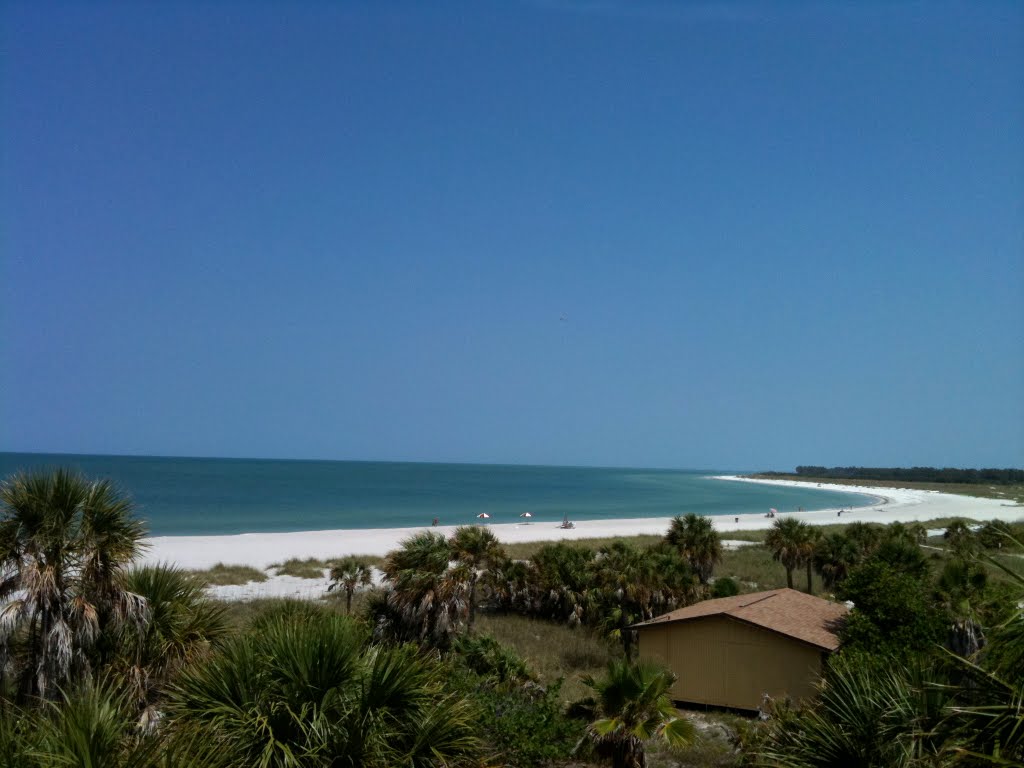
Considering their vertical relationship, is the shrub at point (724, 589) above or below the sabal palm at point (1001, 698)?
below

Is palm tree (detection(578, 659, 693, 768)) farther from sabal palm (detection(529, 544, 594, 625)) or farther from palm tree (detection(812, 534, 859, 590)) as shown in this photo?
palm tree (detection(812, 534, 859, 590))

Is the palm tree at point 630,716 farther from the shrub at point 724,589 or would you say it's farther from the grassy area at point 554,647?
the shrub at point 724,589

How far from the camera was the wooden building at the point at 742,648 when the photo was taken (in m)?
21.2

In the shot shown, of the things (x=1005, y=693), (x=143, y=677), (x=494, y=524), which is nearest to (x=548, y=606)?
(x=143, y=677)

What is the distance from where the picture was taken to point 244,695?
7.88 meters

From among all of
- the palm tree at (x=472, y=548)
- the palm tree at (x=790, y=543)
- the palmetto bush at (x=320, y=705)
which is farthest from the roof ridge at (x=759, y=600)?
the palmetto bush at (x=320, y=705)

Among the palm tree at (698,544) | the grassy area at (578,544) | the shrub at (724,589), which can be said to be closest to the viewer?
the shrub at (724,589)

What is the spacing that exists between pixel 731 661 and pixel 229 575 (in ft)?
89.1

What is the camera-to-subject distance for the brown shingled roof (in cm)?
2162

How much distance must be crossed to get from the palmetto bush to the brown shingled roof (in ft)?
51.2

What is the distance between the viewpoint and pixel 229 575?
3988 centimetres

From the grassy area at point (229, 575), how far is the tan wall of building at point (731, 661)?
76.0 feet

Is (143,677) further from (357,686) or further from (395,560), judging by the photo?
(395,560)

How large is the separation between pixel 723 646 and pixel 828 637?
2838mm
